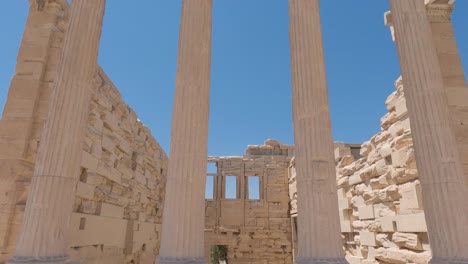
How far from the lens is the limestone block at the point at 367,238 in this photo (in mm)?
11727

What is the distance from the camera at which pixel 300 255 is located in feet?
25.7

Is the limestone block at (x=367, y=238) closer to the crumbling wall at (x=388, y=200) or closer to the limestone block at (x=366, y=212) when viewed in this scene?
the crumbling wall at (x=388, y=200)

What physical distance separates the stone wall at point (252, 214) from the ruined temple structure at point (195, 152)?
9.94 metres

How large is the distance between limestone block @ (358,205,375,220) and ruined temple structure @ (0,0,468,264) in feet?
0.18

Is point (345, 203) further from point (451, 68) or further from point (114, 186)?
point (114, 186)

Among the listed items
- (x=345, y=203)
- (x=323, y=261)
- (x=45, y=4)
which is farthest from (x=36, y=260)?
(x=345, y=203)

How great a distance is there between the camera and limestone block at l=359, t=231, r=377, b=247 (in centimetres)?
1173

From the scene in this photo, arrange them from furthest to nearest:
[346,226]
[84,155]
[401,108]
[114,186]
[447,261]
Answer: [346,226]
[114,186]
[401,108]
[84,155]
[447,261]

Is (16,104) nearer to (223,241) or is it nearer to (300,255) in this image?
(300,255)

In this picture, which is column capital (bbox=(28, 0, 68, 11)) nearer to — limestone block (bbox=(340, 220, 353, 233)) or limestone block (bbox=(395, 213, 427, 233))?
limestone block (bbox=(395, 213, 427, 233))

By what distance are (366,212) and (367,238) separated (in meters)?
0.95

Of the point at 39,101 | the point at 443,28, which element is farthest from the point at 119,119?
the point at 443,28

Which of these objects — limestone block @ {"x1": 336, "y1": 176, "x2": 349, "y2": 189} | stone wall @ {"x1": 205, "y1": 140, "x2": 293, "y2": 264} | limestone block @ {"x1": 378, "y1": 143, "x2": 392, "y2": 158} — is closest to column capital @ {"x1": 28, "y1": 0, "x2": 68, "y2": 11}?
limestone block @ {"x1": 378, "y1": 143, "x2": 392, "y2": 158}

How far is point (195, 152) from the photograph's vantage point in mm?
8586
